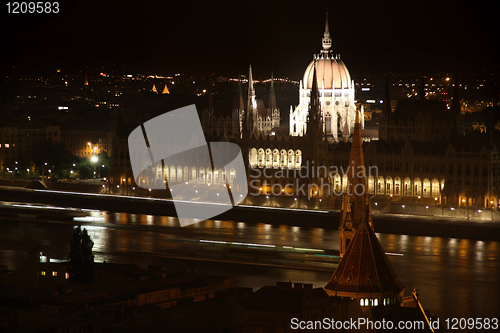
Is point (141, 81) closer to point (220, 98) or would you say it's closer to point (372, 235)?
→ point (220, 98)

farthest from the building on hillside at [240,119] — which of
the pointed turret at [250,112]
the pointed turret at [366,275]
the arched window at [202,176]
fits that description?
the pointed turret at [366,275]

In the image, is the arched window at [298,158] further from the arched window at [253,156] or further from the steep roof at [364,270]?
the steep roof at [364,270]

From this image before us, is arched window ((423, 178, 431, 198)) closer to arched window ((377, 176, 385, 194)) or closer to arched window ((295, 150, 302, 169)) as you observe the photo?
arched window ((377, 176, 385, 194))

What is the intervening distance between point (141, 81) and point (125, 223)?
66899 millimetres

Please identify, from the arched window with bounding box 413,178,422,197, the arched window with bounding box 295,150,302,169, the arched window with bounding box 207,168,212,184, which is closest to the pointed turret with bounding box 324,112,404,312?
the arched window with bounding box 413,178,422,197

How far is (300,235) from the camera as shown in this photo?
48750 millimetres

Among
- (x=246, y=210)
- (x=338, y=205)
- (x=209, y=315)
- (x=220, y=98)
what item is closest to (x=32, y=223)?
(x=246, y=210)

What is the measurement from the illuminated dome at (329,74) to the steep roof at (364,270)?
141ft

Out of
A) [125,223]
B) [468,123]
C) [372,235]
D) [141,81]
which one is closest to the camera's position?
[372,235]

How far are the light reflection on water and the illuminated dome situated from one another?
13.3 metres

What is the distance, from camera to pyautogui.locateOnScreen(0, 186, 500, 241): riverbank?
159 feet

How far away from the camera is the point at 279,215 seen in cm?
5312

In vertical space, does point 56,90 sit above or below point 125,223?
above

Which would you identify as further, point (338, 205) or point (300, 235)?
point (338, 205)
